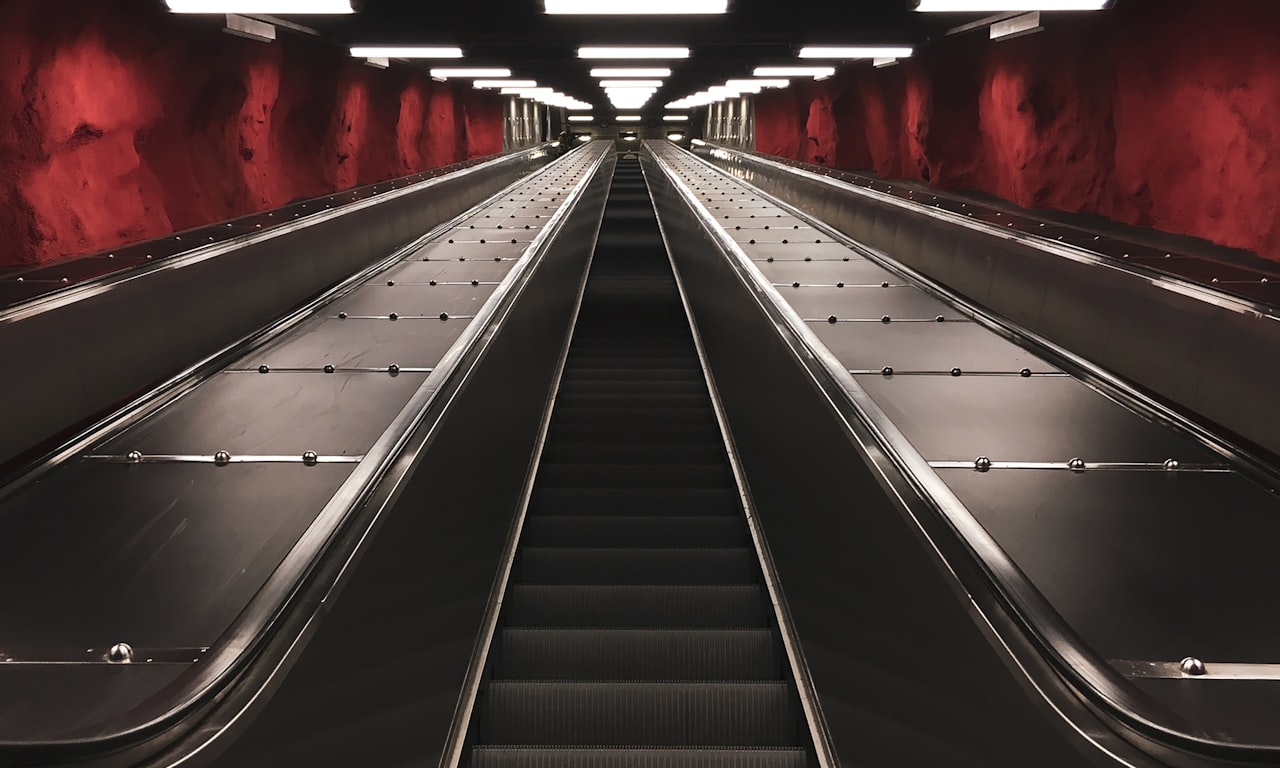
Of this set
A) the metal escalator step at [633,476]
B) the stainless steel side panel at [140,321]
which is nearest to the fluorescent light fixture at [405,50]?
the stainless steel side panel at [140,321]

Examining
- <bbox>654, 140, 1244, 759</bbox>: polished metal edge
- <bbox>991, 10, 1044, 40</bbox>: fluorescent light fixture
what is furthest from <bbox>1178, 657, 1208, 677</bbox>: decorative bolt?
<bbox>991, 10, 1044, 40</bbox>: fluorescent light fixture

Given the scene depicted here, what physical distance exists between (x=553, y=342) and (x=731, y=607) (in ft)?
11.1

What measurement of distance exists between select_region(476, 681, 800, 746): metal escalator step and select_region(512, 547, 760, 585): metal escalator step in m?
1.04

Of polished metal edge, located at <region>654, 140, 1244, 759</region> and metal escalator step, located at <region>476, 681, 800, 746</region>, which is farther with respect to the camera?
metal escalator step, located at <region>476, 681, 800, 746</region>

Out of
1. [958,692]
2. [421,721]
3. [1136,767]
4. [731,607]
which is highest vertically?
[1136,767]

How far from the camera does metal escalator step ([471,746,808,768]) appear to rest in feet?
9.30

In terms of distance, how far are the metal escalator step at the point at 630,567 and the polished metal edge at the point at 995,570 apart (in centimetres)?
141

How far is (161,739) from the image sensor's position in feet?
4.12

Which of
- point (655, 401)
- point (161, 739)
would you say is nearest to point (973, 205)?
point (655, 401)

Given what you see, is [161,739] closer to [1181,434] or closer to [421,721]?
[421,721]

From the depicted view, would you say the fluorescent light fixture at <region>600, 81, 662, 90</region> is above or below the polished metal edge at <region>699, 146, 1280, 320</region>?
above

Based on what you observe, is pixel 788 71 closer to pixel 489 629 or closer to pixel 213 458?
pixel 489 629

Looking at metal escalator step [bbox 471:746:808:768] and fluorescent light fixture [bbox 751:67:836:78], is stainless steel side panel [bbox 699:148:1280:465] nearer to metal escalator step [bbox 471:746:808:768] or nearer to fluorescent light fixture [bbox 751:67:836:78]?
metal escalator step [bbox 471:746:808:768]

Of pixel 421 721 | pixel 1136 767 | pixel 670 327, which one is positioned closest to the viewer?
pixel 1136 767
